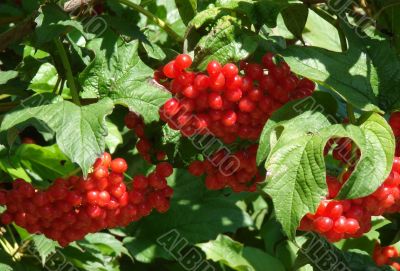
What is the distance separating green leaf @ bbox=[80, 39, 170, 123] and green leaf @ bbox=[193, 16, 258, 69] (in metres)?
0.15

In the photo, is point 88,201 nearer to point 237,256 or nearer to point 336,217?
point 336,217

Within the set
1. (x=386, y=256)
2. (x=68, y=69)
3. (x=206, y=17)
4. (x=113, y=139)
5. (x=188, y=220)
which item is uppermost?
(x=206, y=17)

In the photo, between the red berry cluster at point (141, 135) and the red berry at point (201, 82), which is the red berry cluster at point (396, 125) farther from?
the red berry cluster at point (141, 135)

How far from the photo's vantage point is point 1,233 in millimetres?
2621

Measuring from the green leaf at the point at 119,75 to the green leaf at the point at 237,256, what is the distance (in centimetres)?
114

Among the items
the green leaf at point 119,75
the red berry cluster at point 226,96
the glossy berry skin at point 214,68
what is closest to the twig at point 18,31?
the green leaf at point 119,75

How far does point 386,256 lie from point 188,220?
0.93 m

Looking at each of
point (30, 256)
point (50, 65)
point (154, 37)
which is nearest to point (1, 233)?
point (30, 256)

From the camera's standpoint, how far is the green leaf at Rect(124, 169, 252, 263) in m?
3.05

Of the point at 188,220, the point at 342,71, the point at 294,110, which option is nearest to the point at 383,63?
the point at 342,71

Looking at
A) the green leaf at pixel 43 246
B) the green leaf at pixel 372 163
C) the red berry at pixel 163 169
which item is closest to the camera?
the green leaf at pixel 372 163

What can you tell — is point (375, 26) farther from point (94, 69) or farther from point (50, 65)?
point (50, 65)

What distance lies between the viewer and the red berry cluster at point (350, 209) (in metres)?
1.58

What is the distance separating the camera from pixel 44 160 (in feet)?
8.16
